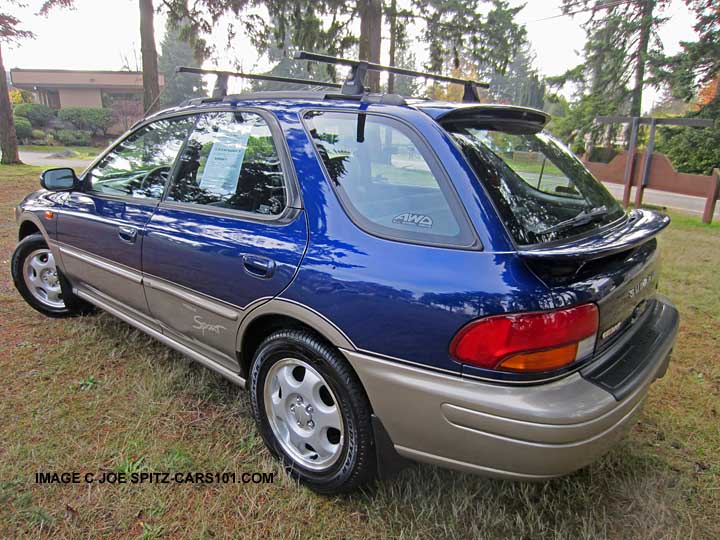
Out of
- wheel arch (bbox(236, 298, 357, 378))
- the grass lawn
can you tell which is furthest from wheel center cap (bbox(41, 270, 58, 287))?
wheel arch (bbox(236, 298, 357, 378))

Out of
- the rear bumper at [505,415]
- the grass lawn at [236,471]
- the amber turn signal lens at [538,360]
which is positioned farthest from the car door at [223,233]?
the amber turn signal lens at [538,360]

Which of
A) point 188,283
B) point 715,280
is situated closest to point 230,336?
point 188,283

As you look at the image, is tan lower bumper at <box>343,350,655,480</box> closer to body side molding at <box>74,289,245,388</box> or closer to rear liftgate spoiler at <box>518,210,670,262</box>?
rear liftgate spoiler at <box>518,210,670,262</box>

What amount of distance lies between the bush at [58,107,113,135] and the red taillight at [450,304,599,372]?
37.8 meters

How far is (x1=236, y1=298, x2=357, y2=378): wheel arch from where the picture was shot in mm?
1930

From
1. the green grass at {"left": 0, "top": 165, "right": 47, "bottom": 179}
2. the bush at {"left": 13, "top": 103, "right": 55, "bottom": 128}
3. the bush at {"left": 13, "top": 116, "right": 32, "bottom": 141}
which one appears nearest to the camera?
the green grass at {"left": 0, "top": 165, "right": 47, "bottom": 179}

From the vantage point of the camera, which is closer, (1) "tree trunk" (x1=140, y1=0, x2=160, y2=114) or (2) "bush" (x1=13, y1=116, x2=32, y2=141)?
(1) "tree trunk" (x1=140, y1=0, x2=160, y2=114)

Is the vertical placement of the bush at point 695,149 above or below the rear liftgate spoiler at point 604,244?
above

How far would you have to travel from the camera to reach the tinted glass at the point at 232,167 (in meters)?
2.31

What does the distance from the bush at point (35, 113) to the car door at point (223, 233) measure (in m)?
35.6

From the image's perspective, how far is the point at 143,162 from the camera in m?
3.14

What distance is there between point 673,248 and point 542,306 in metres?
6.46

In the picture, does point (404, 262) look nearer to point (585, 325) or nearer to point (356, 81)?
point (585, 325)

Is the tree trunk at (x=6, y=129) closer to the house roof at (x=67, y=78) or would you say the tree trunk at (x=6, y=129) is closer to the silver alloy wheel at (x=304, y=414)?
the silver alloy wheel at (x=304, y=414)
